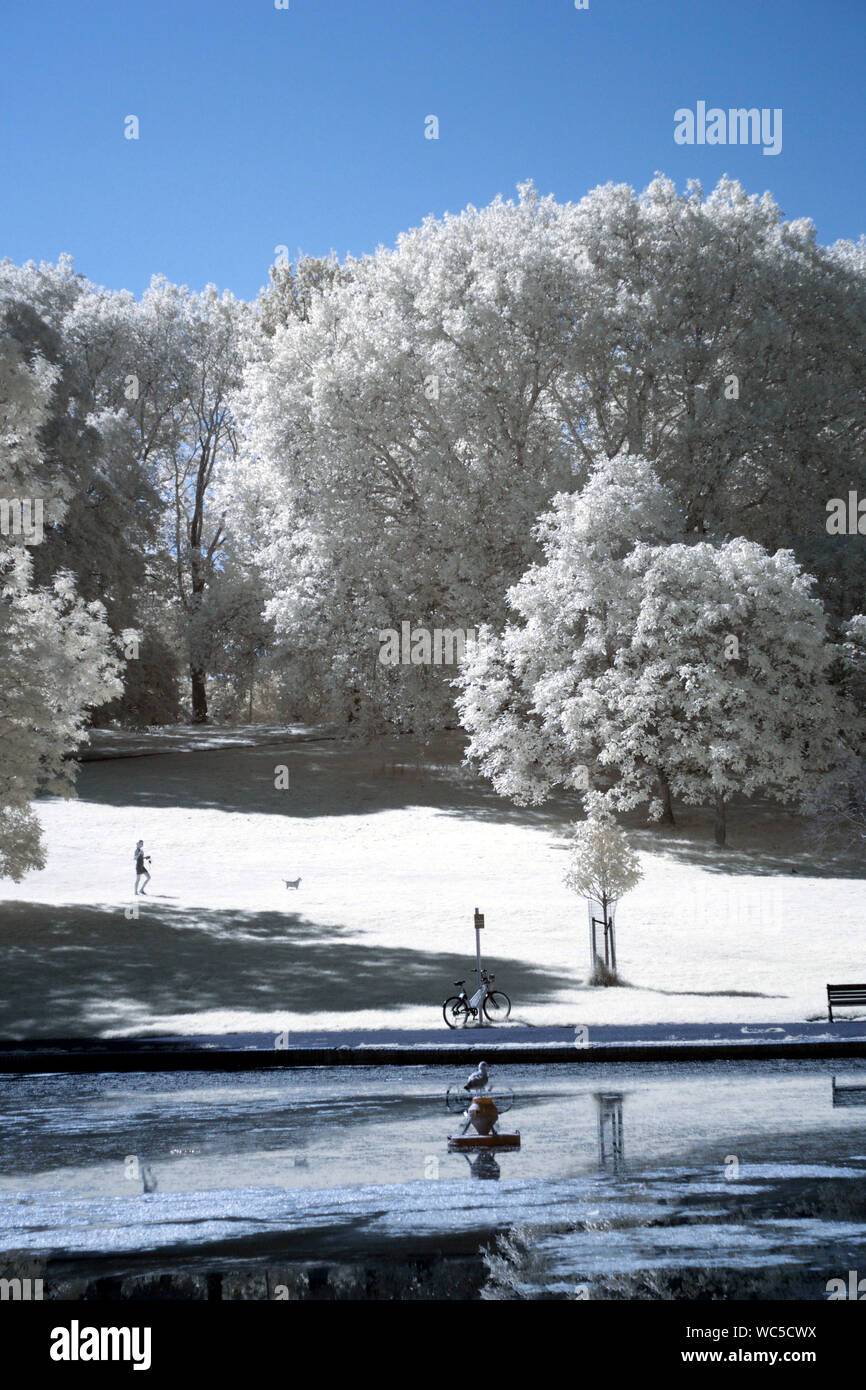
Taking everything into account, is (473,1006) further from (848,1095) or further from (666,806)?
(666,806)

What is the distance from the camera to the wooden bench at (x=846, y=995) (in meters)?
16.4

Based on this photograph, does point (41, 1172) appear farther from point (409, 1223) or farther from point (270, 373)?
point (270, 373)

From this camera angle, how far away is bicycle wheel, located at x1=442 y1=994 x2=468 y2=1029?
1717 centimetres

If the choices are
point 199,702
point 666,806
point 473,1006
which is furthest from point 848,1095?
point 199,702

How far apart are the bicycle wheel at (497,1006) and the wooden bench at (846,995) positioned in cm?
430

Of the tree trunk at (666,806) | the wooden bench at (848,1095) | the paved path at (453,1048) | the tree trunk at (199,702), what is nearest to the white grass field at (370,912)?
the tree trunk at (666,806)

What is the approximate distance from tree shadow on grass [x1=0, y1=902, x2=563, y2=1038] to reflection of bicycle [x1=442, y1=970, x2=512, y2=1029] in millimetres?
645

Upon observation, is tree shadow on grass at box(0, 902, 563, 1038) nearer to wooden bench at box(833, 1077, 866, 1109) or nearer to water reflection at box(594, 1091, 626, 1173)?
water reflection at box(594, 1091, 626, 1173)

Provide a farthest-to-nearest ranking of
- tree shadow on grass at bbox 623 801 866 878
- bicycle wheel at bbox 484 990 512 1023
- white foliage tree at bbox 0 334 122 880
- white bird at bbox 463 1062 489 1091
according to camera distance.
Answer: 1. tree shadow on grass at bbox 623 801 866 878
2. white foliage tree at bbox 0 334 122 880
3. bicycle wheel at bbox 484 990 512 1023
4. white bird at bbox 463 1062 489 1091

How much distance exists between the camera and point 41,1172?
9.44 m

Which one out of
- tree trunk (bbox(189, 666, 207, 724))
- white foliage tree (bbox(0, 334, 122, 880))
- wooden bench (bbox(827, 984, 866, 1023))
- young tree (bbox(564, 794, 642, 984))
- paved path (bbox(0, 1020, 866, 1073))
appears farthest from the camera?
tree trunk (bbox(189, 666, 207, 724))

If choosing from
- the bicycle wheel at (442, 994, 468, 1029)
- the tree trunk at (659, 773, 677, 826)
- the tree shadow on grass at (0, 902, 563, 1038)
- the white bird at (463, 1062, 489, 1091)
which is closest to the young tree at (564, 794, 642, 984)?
the tree shadow on grass at (0, 902, 563, 1038)

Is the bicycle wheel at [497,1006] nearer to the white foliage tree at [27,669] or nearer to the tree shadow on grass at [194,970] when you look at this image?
the tree shadow on grass at [194,970]

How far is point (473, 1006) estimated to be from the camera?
17250 mm
